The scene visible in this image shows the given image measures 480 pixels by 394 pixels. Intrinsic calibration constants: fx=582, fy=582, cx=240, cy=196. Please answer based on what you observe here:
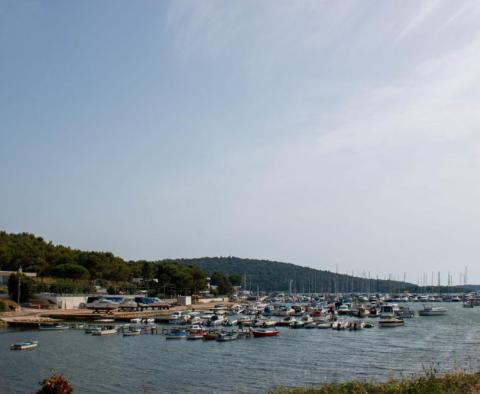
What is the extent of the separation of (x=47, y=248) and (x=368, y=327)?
73057mm

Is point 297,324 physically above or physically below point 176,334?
below

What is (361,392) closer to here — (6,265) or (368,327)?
(368,327)

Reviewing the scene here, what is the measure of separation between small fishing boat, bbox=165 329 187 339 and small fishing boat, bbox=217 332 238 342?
443 centimetres

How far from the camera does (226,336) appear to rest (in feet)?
211

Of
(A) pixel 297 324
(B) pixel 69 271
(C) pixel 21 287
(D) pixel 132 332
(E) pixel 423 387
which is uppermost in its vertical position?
(B) pixel 69 271

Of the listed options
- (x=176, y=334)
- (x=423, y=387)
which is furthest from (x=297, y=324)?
(x=423, y=387)

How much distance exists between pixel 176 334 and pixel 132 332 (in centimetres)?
576

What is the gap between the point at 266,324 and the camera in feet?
257

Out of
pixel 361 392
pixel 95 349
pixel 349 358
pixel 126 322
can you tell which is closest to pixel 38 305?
pixel 126 322

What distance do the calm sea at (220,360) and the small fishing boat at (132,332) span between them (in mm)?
1399

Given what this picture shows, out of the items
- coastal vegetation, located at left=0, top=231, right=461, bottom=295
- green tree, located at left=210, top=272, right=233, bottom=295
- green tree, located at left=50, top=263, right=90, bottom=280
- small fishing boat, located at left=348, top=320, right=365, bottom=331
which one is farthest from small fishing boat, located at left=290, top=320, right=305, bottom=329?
green tree, located at left=210, top=272, right=233, bottom=295

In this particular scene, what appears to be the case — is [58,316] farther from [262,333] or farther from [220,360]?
[220,360]

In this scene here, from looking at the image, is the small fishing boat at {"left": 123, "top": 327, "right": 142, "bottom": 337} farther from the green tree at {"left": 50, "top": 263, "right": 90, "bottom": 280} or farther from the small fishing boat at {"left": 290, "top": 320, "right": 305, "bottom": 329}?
the green tree at {"left": 50, "top": 263, "right": 90, "bottom": 280}

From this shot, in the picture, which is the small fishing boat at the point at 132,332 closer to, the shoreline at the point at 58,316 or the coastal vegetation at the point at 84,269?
the shoreline at the point at 58,316
